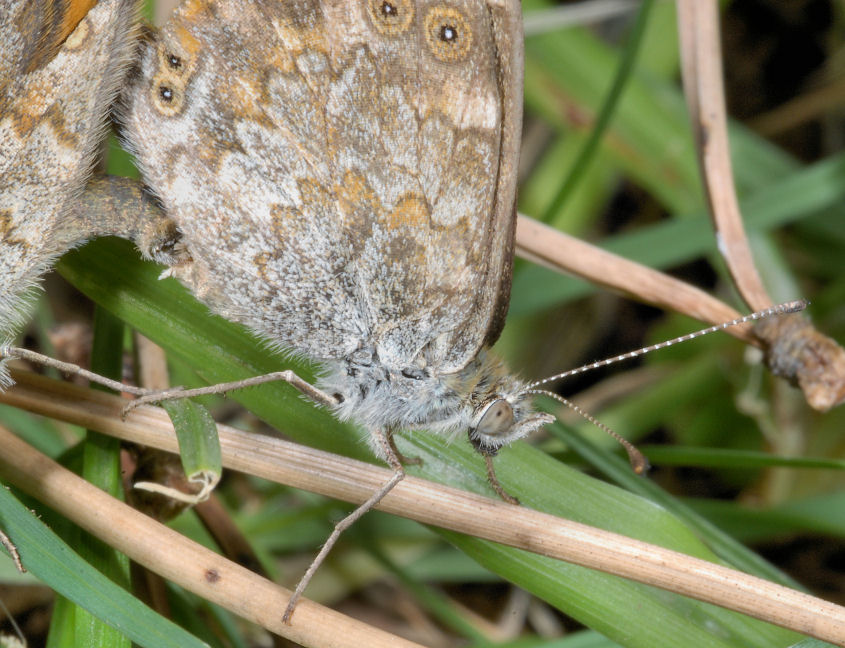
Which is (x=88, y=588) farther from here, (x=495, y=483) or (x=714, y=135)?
(x=714, y=135)

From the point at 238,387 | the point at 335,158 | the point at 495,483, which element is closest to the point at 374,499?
the point at 495,483

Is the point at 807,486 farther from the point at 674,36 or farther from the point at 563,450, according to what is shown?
the point at 674,36

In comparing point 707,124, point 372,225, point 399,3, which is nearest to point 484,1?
point 399,3

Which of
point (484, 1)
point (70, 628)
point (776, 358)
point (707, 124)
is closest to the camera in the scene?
point (70, 628)

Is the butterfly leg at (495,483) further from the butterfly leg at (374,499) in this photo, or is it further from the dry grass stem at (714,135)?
the dry grass stem at (714,135)

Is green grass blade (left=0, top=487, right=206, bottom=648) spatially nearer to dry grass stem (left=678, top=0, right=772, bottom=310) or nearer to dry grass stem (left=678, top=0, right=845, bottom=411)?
dry grass stem (left=678, top=0, right=845, bottom=411)

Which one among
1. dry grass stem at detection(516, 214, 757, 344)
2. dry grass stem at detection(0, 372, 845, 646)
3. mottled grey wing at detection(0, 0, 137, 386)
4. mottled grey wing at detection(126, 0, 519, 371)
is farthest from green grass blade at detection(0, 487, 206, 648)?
dry grass stem at detection(516, 214, 757, 344)
